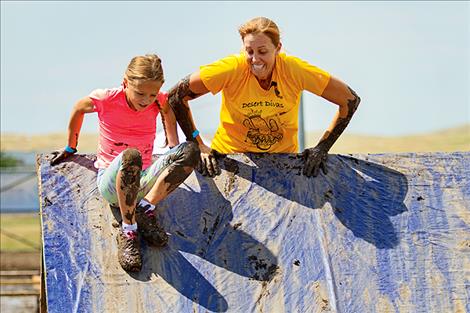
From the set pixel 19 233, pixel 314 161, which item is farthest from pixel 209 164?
pixel 19 233

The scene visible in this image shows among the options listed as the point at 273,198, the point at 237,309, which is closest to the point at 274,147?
the point at 273,198

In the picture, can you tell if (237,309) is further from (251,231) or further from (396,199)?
(396,199)

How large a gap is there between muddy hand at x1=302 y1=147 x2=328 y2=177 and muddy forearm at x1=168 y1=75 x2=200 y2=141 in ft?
2.25

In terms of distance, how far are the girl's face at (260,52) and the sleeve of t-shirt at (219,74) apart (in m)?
0.11

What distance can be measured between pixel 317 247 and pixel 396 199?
24.6 inches

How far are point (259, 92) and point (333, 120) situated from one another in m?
0.51

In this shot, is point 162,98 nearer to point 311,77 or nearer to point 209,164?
point 209,164

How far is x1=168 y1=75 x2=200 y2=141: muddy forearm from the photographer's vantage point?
5.67 m

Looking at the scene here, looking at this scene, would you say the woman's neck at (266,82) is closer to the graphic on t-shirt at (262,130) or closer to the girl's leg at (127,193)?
the graphic on t-shirt at (262,130)

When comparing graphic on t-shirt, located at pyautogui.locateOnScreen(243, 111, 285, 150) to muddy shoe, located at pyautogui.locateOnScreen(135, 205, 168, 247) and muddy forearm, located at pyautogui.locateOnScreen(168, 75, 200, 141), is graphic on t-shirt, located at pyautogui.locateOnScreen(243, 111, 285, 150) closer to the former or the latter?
muddy forearm, located at pyautogui.locateOnScreen(168, 75, 200, 141)

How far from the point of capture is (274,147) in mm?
5906

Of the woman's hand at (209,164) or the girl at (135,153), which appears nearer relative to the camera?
the girl at (135,153)

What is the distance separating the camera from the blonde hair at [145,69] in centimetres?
514

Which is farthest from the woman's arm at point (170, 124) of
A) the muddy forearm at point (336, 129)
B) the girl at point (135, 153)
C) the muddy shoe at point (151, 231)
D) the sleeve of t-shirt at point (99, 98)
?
the muddy forearm at point (336, 129)
